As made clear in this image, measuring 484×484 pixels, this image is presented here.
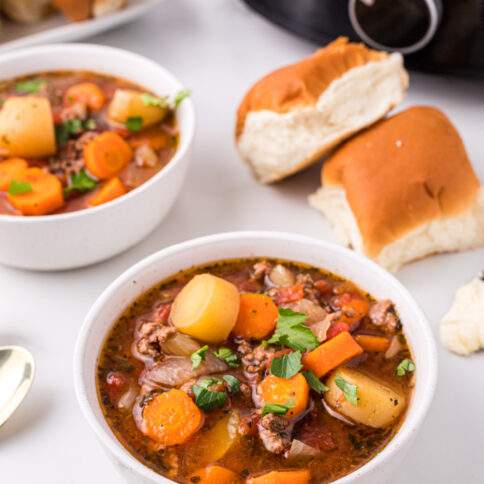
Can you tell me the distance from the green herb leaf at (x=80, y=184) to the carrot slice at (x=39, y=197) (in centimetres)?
4

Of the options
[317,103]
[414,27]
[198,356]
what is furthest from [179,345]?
[414,27]

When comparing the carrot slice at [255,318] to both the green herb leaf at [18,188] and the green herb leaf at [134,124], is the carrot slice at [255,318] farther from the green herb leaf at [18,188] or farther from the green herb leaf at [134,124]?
the green herb leaf at [134,124]

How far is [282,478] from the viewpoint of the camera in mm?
1752

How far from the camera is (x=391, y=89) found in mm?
2756

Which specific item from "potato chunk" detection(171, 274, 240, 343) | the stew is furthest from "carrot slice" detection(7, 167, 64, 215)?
"potato chunk" detection(171, 274, 240, 343)

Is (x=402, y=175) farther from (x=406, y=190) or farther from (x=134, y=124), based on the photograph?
(x=134, y=124)

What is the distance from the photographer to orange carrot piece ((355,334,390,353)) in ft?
6.64

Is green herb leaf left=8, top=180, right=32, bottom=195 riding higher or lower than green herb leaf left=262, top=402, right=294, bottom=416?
lower

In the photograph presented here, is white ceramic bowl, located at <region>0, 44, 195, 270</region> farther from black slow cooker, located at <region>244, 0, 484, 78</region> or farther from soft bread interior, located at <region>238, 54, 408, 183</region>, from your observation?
black slow cooker, located at <region>244, 0, 484, 78</region>

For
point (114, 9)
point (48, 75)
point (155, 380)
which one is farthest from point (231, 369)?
point (114, 9)

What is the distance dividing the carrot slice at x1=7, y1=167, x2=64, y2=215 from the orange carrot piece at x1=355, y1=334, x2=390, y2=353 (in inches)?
37.6

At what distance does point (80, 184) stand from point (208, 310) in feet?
2.47

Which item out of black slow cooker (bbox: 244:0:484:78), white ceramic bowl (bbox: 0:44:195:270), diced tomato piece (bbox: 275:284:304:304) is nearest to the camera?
diced tomato piece (bbox: 275:284:304:304)

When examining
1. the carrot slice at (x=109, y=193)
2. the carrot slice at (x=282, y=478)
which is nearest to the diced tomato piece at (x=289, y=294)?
the carrot slice at (x=282, y=478)
